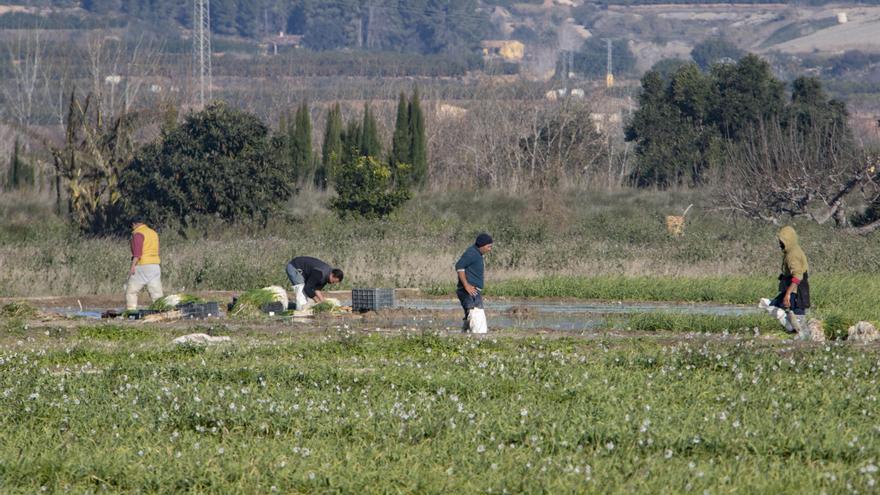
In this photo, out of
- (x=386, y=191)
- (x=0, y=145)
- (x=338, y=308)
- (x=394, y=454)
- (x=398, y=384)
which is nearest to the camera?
(x=394, y=454)

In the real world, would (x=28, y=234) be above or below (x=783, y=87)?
below

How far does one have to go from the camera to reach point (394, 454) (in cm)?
992

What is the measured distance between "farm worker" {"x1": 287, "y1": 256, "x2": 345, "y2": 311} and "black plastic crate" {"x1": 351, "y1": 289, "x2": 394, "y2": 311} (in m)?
0.40

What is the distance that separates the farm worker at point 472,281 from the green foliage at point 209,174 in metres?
20.6

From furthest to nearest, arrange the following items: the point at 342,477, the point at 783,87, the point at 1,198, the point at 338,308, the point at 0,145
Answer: the point at 0,145 → the point at 783,87 → the point at 1,198 → the point at 338,308 → the point at 342,477

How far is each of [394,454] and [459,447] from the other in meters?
0.48

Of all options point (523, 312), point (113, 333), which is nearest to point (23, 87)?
point (523, 312)

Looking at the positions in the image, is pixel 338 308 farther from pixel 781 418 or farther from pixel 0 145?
pixel 0 145

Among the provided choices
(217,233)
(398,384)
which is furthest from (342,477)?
(217,233)

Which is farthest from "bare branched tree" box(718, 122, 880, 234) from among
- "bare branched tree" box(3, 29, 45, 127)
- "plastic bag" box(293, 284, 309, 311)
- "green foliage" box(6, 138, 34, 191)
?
"bare branched tree" box(3, 29, 45, 127)

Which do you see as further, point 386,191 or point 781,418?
point 386,191

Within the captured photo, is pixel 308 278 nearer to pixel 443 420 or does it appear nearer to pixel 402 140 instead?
pixel 443 420

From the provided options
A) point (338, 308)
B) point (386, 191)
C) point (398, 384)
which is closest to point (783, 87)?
point (386, 191)

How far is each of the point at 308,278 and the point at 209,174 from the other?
17299 mm
